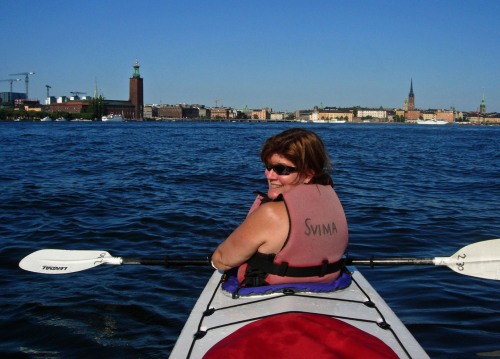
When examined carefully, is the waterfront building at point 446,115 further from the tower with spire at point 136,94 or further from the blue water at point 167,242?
the blue water at point 167,242

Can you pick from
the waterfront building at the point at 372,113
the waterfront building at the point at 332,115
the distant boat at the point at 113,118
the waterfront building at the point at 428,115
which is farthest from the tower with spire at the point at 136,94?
the waterfront building at the point at 428,115

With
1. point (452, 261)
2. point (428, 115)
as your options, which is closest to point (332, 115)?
point (428, 115)

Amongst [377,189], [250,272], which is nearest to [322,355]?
[250,272]

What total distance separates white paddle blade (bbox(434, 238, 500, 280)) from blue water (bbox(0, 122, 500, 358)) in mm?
439

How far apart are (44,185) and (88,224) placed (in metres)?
4.45

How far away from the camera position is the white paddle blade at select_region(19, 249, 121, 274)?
441 cm

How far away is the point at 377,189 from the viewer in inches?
478

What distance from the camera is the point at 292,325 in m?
2.25

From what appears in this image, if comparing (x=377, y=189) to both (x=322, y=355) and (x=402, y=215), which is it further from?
(x=322, y=355)

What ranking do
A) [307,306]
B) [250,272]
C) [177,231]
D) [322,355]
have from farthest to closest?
[177,231] < [250,272] < [307,306] < [322,355]

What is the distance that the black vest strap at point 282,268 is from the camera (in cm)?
282

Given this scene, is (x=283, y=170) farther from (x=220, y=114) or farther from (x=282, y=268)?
(x=220, y=114)

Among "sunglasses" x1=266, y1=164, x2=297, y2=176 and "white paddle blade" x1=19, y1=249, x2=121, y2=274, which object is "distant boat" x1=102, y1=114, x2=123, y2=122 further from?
"sunglasses" x1=266, y1=164, x2=297, y2=176

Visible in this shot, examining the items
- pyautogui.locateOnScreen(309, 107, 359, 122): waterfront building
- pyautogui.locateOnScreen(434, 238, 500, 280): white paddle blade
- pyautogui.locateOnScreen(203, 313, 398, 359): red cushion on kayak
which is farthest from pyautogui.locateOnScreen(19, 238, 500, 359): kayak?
pyautogui.locateOnScreen(309, 107, 359, 122): waterfront building
